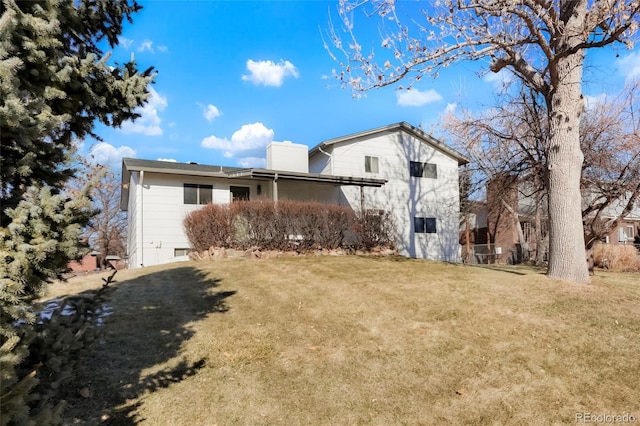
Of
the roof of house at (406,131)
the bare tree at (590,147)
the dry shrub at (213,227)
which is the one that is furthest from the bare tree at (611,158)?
the dry shrub at (213,227)

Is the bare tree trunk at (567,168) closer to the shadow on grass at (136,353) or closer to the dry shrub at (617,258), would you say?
the shadow on grass at (136,353)

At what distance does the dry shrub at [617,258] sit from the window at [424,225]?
6.84m

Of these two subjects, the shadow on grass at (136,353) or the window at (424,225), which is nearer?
the shadow on grass at (136,353)

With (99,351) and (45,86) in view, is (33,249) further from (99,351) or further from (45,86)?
(99,351)

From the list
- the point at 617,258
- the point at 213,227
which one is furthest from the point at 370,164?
the point at 617,258

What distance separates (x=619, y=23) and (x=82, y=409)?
9.40m

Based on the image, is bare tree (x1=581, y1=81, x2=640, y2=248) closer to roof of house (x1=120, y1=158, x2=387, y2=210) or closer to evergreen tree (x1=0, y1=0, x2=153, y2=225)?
roof of house (x1=120, y1=158, x2=387, y2=210)

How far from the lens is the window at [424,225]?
19453 millimetres

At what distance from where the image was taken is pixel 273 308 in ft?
24.1

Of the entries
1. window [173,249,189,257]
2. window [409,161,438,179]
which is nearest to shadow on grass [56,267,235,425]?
window [173,249,189,257]

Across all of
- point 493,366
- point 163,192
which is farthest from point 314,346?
Answer: point 163,192

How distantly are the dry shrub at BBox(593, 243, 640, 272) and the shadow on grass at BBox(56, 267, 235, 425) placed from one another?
1437cm

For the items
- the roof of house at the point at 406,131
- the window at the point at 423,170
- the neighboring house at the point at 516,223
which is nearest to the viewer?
the neighboring house at the point at 516,223

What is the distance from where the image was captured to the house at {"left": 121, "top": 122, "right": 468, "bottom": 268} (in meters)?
15.3
